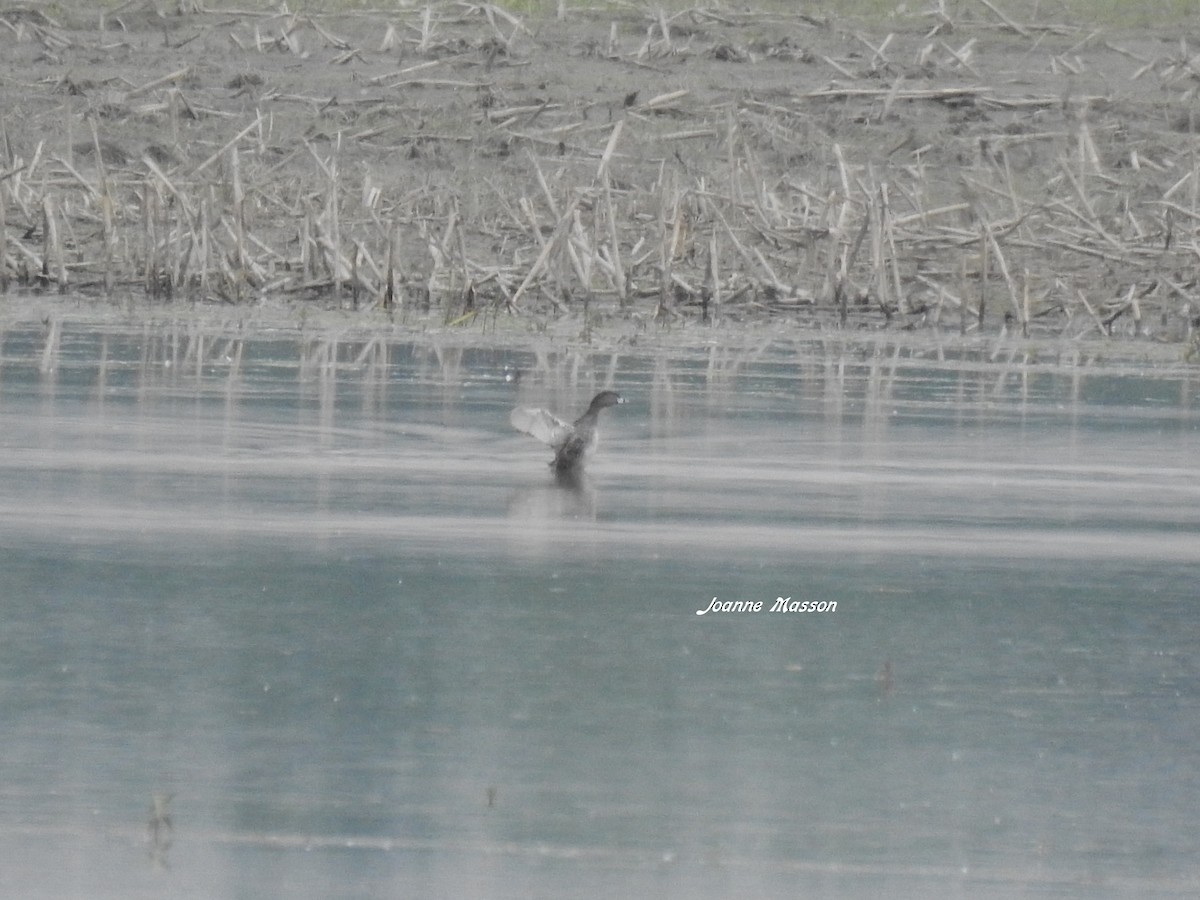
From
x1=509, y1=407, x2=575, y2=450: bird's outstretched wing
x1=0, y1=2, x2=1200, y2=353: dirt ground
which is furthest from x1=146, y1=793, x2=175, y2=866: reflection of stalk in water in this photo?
x1=0, y1=2, x2=1200, y2=353: dirt ground

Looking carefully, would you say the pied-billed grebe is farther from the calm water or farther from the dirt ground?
the dirt ground

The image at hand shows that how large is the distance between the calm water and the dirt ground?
498 centimetres

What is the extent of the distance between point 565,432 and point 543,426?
0.09 meters

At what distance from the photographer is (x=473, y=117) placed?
79.4 ft

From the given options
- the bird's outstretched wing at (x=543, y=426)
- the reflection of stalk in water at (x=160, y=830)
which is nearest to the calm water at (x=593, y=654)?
the reflection of stalk in water at (x=160, y=830)

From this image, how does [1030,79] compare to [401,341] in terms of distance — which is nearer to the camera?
[401,341]

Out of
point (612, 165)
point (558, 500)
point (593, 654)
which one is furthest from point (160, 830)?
point (612, 165)

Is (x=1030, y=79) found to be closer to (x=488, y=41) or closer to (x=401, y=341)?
(x=488, y=41)

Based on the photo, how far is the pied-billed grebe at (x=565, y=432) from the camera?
11.1 metres

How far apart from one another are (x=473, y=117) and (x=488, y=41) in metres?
2.30

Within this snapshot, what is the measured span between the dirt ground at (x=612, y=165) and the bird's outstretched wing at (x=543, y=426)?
635 centimetres

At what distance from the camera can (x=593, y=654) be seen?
761 centimetres

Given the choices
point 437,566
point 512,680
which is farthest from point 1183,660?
point 437,566

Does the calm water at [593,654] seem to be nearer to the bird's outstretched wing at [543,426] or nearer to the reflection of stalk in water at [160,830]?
the reflection of stalk in water at [160,830]
